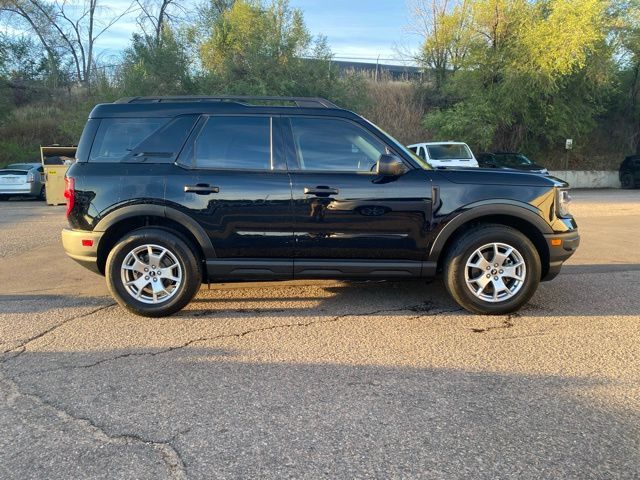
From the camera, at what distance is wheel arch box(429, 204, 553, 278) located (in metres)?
4.69

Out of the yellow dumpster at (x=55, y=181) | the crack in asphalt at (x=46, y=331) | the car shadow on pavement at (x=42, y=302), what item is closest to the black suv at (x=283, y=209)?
the crack in asphalt at (x=46, y=331)

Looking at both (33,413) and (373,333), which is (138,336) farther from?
(373,333)

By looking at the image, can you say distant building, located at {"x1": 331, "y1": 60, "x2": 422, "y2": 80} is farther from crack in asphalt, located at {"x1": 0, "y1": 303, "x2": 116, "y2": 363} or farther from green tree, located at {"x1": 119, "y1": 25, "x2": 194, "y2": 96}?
crack in asphalt, located at {"x1": 0, "y1": 303, "x2": 116, "y2": 363}

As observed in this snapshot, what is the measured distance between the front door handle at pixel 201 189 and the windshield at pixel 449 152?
501 inches

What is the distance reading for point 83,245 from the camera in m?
4.73

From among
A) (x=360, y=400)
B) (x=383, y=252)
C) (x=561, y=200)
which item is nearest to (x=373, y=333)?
(x=383, y=252)

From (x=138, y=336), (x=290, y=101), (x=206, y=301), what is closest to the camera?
(x=138, y=336)

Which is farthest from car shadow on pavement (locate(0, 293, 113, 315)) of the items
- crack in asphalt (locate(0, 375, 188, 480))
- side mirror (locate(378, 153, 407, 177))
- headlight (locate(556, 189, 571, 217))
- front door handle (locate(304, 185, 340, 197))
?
headlight (locate(556, 189, 571, 217))

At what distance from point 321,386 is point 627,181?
25.7m

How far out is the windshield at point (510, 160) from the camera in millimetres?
19234

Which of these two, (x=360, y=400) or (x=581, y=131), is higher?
(x=581, y=131)

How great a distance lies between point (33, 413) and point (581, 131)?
26.5 m

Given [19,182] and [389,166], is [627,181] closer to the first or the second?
[389,166]

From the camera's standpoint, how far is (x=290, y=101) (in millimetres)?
5020
